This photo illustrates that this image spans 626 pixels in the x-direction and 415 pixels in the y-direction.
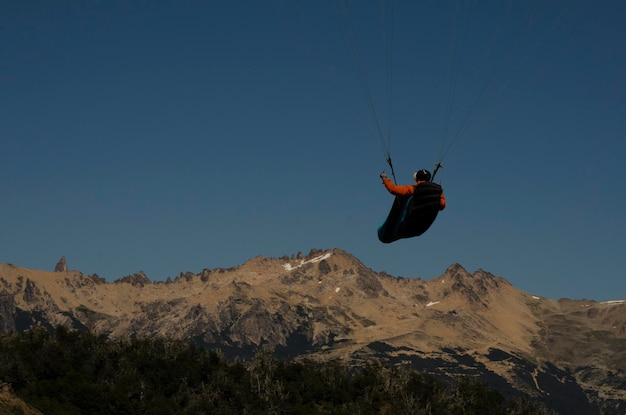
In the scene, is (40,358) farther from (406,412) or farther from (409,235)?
(409,235)

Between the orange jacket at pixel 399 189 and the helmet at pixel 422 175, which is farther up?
the helmet at pixel 422 175

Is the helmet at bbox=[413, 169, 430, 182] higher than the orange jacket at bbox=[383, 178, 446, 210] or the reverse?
higher

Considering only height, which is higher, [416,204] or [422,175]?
[422,175]

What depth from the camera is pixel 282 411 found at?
199 m

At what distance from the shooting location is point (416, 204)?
5462 centimetres

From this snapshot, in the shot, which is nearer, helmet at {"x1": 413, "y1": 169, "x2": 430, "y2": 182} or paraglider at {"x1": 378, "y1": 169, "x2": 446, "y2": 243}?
paraglider at {"x1": 378, "y1": 169, "x2": 446, "y2": 243}

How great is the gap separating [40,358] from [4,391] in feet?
130

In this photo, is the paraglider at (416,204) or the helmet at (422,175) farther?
the helmet at (422,175)

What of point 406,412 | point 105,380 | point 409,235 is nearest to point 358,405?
point 406,412

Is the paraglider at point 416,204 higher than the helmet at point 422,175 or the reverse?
the reverse

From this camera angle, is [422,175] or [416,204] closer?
[416,204]

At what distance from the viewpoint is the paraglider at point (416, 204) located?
179ft

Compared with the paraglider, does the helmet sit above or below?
above

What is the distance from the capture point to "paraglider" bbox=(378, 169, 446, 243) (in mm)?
54594
